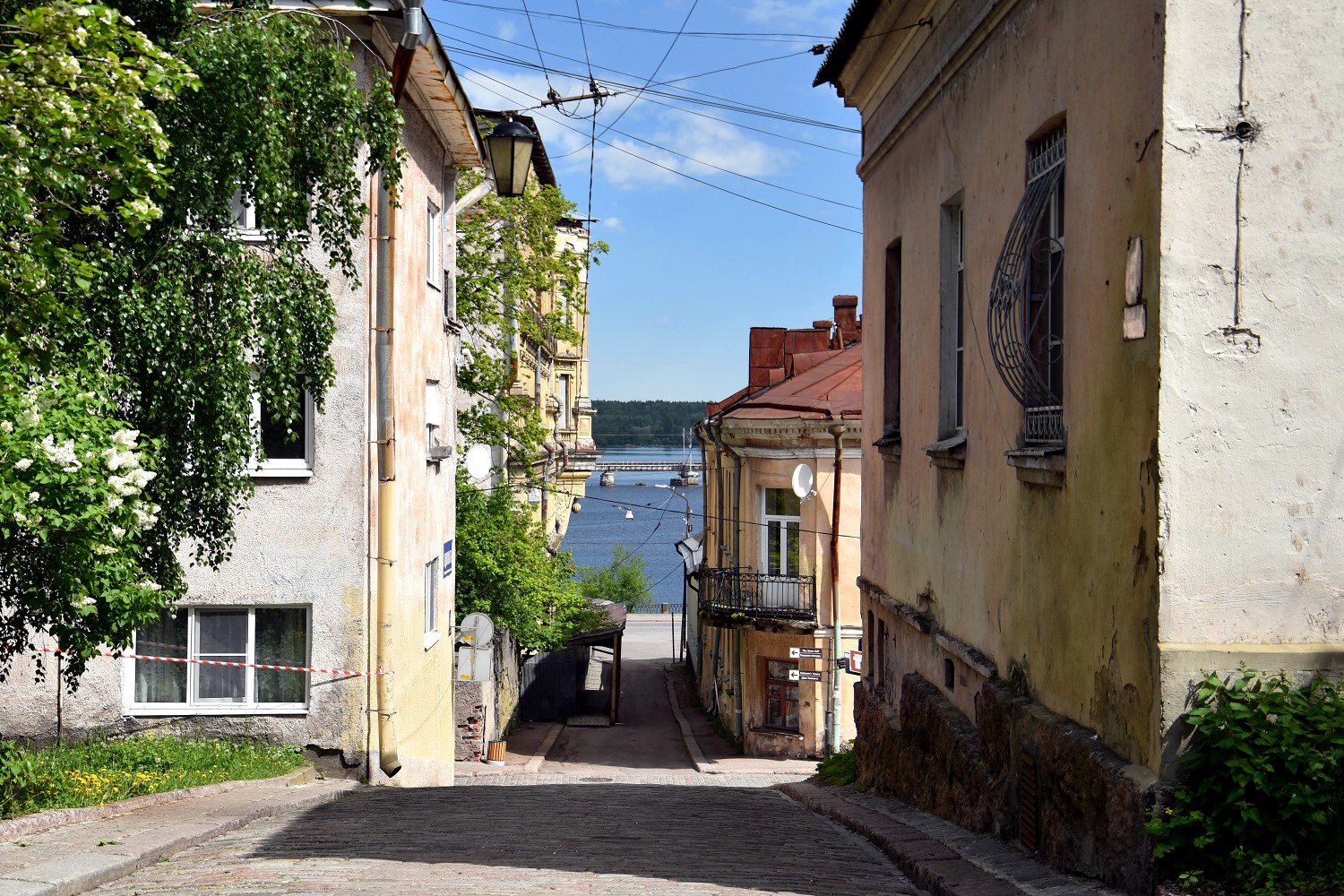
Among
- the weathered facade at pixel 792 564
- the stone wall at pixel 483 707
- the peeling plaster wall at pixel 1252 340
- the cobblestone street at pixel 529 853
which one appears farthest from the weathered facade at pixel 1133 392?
the weathered facade at pixel 792 564

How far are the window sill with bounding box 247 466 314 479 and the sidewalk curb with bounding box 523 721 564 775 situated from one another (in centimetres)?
1137

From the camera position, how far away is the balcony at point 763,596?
25422 mm

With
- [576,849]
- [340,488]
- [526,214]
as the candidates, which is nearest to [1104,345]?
[576,849]

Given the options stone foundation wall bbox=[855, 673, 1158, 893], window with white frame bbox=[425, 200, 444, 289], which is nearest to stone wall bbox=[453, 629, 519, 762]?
window with white frame bbox=[425, 200, 444, 289]

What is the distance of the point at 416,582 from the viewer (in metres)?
15.9

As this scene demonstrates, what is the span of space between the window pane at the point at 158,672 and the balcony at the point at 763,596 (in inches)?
561

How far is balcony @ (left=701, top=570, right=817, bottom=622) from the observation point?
83.4 feet

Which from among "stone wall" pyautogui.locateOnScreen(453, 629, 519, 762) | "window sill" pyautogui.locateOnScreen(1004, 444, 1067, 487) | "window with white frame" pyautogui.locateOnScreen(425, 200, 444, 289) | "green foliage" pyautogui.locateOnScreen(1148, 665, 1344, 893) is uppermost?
"window with white frame" pyautogui.locateOnScreen(425, 200, 444, 289)

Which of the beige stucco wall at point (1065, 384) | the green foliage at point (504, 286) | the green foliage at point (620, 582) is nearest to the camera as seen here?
the beige stucco wall at point (1065, 384)

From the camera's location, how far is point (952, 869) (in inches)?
270

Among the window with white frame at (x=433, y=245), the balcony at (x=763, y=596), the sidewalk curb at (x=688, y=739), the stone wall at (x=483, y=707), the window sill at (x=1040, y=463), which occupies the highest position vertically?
the window with white frame at (x=433, y=245)

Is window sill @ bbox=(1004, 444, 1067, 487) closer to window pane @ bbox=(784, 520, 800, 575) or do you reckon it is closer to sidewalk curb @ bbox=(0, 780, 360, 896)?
sidewalk curb @ bbox=(0, 780, 360, 896)

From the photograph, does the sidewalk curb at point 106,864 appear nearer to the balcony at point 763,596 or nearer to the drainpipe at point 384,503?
the drainpipe at point 384,503

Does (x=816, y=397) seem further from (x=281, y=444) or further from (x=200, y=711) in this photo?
(x=200, y=711)
